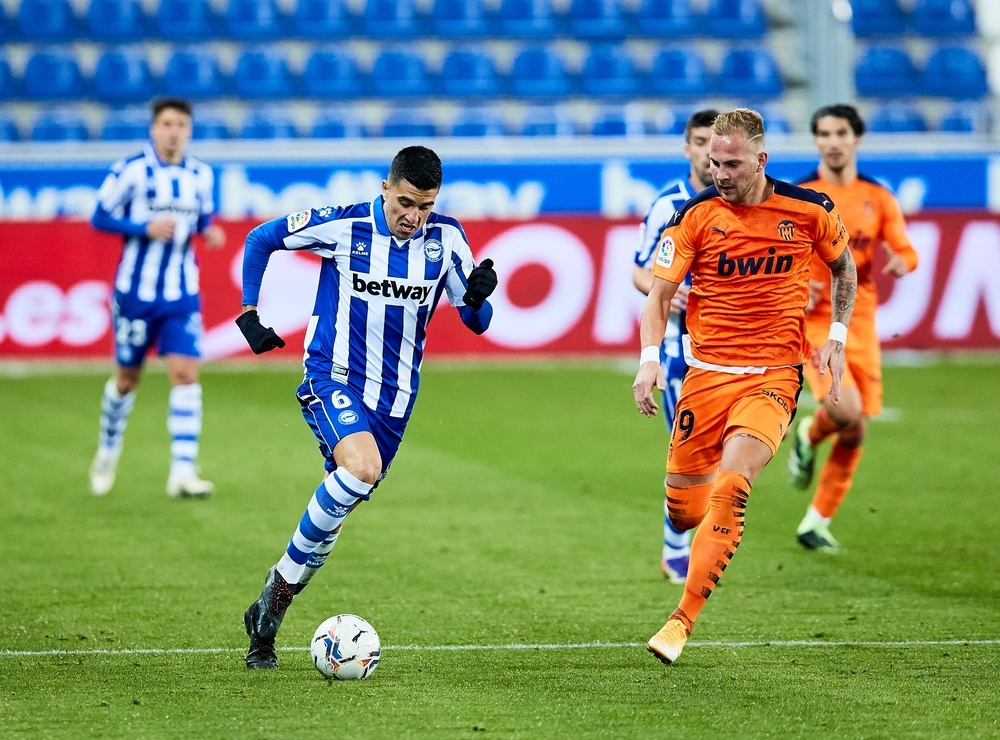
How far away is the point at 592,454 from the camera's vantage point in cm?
1092

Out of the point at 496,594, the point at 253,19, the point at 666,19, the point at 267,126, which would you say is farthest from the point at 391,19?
the point at 496,594

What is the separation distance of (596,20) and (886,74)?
4.13 m

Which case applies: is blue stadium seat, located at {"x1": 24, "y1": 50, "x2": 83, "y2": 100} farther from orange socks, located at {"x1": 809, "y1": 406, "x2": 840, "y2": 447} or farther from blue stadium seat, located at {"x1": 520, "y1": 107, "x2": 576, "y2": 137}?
orange socks, located at {"x1": 809, "y1": 406, "x2": 840, "y2": 447}

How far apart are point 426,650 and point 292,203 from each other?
36.8ft

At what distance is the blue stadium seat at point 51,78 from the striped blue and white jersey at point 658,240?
1376 cm

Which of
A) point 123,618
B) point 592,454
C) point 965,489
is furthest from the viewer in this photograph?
point 592,454

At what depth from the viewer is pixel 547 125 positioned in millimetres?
18203

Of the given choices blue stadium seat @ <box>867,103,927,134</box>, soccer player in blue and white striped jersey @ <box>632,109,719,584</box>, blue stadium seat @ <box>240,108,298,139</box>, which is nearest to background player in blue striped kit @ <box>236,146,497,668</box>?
soccer player in blue and white striped jersey @ <box>632,109,719,584</box>

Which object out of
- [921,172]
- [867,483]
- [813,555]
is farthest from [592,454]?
[921,172]

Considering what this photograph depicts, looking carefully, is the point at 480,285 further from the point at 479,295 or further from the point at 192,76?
the point at 192,76

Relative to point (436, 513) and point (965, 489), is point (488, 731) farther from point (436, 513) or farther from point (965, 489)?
point (965, 489)

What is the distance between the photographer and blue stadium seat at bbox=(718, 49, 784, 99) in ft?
64.7

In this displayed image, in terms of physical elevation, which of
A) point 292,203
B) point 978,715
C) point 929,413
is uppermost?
point 292,203

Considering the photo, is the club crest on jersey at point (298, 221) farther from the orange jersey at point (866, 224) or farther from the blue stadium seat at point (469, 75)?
the blue stadium seat at point (469, 75)
